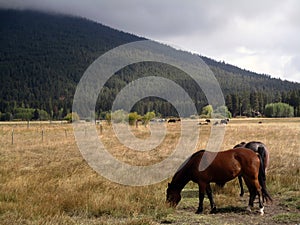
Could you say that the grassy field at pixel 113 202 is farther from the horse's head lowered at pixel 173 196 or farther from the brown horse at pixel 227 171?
the brown horse at pixel 227 171

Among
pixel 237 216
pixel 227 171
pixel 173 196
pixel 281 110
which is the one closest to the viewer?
pixel 237 216

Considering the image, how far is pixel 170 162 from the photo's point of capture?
1631 centimetres

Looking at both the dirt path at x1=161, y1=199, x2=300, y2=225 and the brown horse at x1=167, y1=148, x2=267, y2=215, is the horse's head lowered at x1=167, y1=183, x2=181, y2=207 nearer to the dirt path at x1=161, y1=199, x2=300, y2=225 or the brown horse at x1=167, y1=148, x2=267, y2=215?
the brown horse at x1=167, y1=148, x2=267, y2=215

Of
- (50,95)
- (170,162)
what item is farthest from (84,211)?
(50,95)

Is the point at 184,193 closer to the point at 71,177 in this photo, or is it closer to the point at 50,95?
the point at 71,177

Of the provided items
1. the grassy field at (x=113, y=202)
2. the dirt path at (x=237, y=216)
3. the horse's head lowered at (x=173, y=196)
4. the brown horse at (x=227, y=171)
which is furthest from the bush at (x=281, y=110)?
the horse's head lowered at (x=173, y=196)

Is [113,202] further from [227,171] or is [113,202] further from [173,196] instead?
[227,171]

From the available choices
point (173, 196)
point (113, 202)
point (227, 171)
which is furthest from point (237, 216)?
point (113, 202)

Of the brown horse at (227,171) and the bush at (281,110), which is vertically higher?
the bush at (281,110)

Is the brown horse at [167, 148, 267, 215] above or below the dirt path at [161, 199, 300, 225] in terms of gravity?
above

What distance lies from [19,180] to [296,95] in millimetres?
119880

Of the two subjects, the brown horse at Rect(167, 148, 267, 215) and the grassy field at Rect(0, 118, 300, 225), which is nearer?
the grassy field at Rect(0, 118, 300, 225)

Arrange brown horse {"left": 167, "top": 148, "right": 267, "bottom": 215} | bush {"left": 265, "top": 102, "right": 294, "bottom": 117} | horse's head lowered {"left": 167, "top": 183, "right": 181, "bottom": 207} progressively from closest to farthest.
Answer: brown horse {"left": 167, "top": 148, "right": 267, "bottom": 215} < horse's head lowered {"left": 167, "top": 183, "right": 181, "bottom": 207} < bush {"left": 265, "top": 102, "right": 294, "bottom": 117}

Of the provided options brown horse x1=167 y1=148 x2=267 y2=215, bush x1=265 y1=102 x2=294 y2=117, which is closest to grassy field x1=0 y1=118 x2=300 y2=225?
brown horse x1=167 y1=148 x2=267 y2=215
